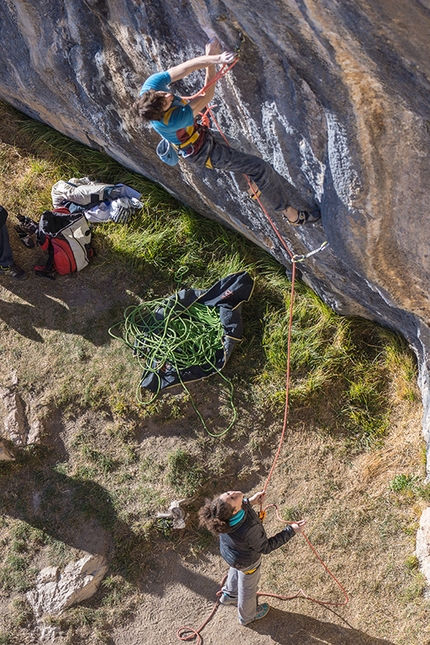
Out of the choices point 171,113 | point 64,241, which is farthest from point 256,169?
point 64,241

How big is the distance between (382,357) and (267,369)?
1.04 m

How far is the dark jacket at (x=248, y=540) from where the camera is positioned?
13.4 feet

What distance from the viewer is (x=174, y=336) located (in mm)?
5664

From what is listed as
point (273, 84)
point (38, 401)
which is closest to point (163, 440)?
point (38, 401)

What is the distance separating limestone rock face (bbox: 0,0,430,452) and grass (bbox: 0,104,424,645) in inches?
15.2

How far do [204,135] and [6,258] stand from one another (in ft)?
9.49

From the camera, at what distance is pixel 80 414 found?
5.74 metres

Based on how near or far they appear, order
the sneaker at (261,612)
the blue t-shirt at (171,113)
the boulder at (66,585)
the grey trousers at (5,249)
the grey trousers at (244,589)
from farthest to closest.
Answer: the grey trousers at (5,249), the boulder at (66,585), the sneaker at (261,612), the grey trousers at (244,589), the blue t-shirt at (171,113)

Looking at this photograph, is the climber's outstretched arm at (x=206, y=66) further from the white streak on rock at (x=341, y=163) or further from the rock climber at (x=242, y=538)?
the rock climber at (x=242, y=538)

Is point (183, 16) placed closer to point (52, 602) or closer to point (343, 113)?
point (343, 113)

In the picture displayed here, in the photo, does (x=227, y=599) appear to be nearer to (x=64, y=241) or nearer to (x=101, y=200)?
(x=64, y=241)

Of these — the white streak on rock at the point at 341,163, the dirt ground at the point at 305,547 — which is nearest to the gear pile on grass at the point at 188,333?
the dirt ground at the point at 305,547

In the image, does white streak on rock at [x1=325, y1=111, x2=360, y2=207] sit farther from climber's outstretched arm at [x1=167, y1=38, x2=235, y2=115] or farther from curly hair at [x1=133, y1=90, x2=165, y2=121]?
curly hair at [x1=133, y1=90, x2=165, y2=121]

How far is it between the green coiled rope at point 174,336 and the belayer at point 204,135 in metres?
1.48
